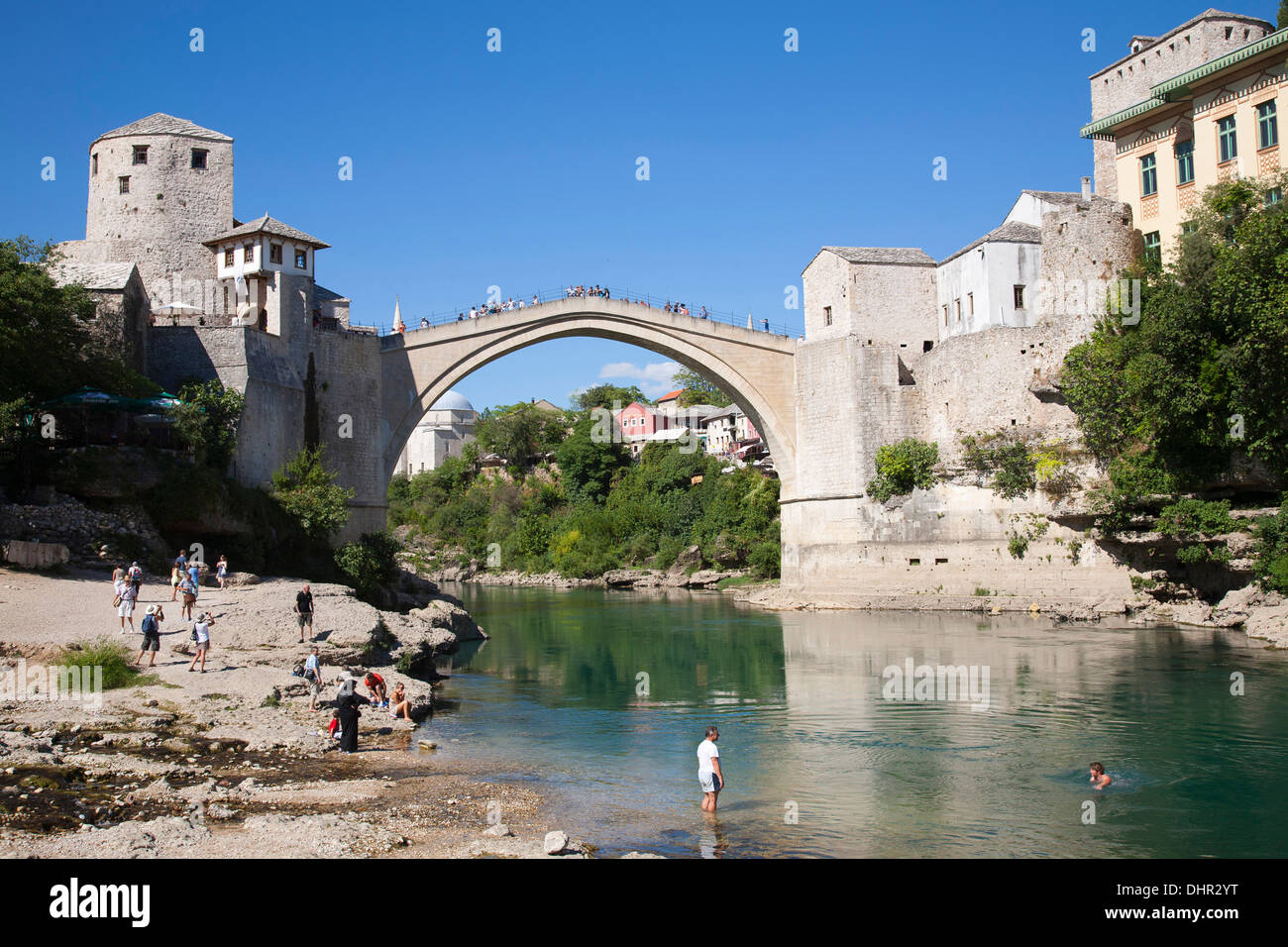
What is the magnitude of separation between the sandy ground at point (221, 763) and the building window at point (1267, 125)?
22325 millimetres

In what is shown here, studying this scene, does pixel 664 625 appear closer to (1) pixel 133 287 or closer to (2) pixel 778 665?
(2) pixel 778 665

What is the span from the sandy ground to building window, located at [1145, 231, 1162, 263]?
22.2 m

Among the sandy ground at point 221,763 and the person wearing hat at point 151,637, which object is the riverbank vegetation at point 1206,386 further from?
the person wearing hat at point 151,637

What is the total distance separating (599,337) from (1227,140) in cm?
1830

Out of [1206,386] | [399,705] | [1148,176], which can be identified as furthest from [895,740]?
[1148,176]

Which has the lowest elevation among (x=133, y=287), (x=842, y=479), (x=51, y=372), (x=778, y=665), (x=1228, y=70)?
(x=778, y=665)

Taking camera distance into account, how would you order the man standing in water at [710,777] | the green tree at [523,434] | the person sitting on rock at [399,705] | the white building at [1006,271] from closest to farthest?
the man standing in water at [710,777] → the person sitting on rock at [399,705] → the white building at [1006,271] → the green tree at [523,434]

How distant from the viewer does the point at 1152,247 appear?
28.2 meters

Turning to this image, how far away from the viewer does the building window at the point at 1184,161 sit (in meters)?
26.6

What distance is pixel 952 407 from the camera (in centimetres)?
3089

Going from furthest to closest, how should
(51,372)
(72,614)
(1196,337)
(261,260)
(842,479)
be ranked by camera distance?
(842,479) → (261,260) → (1196,337) → (51,372) → (72,614)

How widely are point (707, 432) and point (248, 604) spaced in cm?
5238

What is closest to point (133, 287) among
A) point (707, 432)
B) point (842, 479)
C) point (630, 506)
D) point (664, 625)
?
point (664, 625)

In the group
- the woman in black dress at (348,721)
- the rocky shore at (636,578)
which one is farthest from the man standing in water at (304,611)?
the rocky shore at (636,578)
